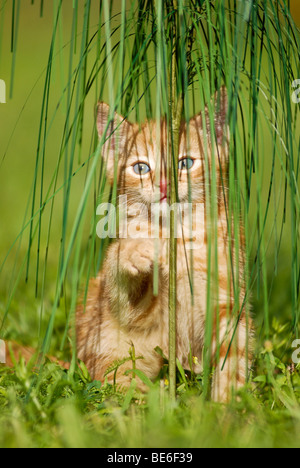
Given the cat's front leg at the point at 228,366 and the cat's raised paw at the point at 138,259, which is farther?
the cat's raised paw at the point at 138,259

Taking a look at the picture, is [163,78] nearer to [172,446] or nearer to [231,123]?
[231,123]

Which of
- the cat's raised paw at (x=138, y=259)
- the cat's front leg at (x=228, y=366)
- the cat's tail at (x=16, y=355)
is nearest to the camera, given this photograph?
the cat's front leg at (x=228, y=366)

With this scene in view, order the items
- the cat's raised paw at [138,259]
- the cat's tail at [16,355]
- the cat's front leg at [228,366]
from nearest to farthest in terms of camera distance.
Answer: the cat's front leg at [228,366]
the cat's raised paw at [138,259]
the cat's tail at [16,355]

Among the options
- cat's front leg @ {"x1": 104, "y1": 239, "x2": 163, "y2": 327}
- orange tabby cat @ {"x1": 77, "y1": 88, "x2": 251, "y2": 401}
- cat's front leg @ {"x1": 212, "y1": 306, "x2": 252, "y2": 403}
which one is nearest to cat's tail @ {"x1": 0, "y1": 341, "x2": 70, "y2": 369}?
orange tabby cat @ {"x1": 77, "y1": 88, "x2": 251, "y2": 401}

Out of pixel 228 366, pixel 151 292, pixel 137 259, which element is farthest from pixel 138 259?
pixel 228 366

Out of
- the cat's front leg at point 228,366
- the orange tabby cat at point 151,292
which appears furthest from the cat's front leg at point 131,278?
the cat's front leg at point 228,366

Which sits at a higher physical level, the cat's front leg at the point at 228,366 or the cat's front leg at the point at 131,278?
the cat's front leg at the point at 131,278

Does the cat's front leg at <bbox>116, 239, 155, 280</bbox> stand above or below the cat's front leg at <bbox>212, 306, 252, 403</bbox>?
above

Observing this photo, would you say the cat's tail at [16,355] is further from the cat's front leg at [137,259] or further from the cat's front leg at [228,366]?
the cat's front leg at [228,366]

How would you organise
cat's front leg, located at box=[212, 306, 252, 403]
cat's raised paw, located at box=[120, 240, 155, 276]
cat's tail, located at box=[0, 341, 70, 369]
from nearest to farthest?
cat's front leg, located at box=[212, 306, 252, 403] < cat's raised paw, located at box=[120, 240, 155, 276] < cat's tail, located at box=[0, 341, 70, 369]

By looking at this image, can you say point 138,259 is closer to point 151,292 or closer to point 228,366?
point 151,292

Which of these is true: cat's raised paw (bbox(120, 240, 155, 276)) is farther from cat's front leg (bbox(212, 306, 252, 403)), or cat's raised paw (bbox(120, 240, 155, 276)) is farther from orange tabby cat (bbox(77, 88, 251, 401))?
cat's front leg (bbox(212, 306, 252, 403))
